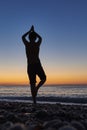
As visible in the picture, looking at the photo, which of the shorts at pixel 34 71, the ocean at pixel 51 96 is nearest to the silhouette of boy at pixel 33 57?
the shorts at pixel 34 71

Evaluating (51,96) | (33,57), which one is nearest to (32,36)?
(33,57)

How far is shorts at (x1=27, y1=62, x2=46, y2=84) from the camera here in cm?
1123

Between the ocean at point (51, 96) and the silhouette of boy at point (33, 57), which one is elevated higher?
the silhouette of boy at point (33, 57)

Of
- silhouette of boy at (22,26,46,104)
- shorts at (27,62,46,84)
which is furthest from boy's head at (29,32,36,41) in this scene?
shorts at (27,62,46,84)

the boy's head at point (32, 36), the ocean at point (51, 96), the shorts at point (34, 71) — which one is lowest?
the ocean at point (51, 96)

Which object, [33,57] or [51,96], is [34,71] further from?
[51,96]

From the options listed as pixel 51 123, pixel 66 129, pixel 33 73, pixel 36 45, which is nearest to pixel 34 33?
pixel 36 45

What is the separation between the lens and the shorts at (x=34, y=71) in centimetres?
1123

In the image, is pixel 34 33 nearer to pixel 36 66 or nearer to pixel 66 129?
pixel 36 66

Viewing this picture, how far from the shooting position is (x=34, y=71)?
11242mm

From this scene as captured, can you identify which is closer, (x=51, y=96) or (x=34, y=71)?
(x=34, y=71)

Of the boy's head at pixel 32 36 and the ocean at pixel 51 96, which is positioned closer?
the boy's head at pixel 32 36

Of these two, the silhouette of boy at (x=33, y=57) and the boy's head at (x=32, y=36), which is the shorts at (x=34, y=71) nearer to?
the silhouette of boy at (x=33, y=57)

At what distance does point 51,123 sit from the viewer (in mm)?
4801
